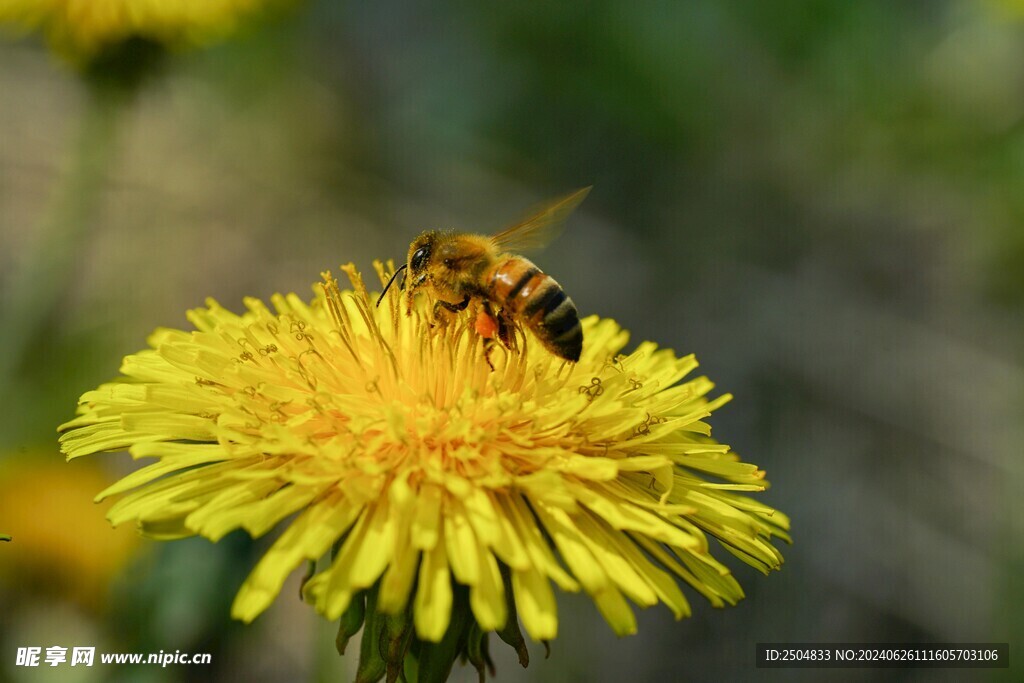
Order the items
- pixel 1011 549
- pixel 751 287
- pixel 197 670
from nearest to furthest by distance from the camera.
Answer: pixel 197 670, pixel 1011 549, pixel 751 287

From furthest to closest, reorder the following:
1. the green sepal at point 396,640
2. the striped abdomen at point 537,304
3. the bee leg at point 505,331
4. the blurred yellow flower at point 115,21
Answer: the blurred yellow flower at point 115,21
the bee leg at point 505,331
the striped abdomen at point 537,304
the green sepal at point 396,640

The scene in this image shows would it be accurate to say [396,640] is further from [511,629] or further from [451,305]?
[451,305]

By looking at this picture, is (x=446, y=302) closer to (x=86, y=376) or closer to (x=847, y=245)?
(x=86, y=376)

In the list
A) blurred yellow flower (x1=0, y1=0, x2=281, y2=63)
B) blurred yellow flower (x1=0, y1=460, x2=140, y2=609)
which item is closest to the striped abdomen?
blurred yellow flower (x1=0, y1=460, x2=140, y2=609)

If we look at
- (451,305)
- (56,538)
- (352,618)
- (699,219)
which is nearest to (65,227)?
(56,538)

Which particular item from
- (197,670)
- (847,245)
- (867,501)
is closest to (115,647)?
(197,670)

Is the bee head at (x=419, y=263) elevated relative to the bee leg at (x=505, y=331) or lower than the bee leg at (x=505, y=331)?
elevated

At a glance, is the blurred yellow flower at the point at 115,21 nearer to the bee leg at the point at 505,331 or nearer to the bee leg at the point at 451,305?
the bee leg at the point at 451,305

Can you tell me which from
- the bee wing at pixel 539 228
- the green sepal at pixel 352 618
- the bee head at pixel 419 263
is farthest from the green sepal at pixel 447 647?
the bee wing at pixel 539 228
